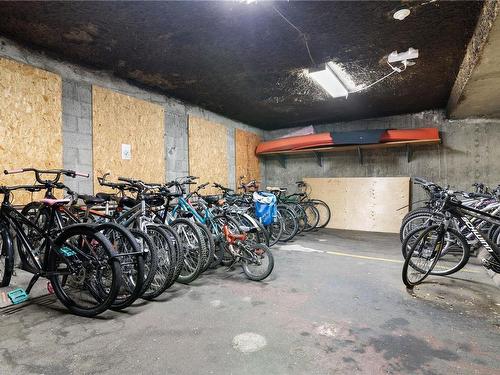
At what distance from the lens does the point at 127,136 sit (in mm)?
3857

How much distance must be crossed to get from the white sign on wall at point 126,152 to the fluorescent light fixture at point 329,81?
106 inches

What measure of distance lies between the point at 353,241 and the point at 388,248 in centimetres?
65

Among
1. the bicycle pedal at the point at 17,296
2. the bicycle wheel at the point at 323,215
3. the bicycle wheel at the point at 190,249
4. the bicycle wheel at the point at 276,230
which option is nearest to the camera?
the bicycle pedal at the point at 17,296

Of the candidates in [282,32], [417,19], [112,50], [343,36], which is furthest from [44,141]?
Result: [417,19]

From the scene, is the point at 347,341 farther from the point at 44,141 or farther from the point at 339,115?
the point at 339,115

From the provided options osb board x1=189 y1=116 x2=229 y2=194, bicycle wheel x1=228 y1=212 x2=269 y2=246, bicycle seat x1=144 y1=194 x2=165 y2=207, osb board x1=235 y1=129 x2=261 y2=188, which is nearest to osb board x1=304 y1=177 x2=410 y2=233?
osb board x1=235 y1=129 x2=261 y2=188

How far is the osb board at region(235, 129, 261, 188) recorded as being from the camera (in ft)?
20.3

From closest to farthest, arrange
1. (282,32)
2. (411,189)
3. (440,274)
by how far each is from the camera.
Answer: (282,32)
(440,274)
(411,189)

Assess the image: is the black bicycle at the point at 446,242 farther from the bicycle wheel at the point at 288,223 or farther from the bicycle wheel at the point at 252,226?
the bicycle wheel at the point at 288,223

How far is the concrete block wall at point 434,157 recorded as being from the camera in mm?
5195

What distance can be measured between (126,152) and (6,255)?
1.89 m

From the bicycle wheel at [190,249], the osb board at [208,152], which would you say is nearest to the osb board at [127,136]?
the osb board at [208,152]

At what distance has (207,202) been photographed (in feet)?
11.1

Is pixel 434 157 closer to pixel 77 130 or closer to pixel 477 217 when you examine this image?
pixel 477 217
